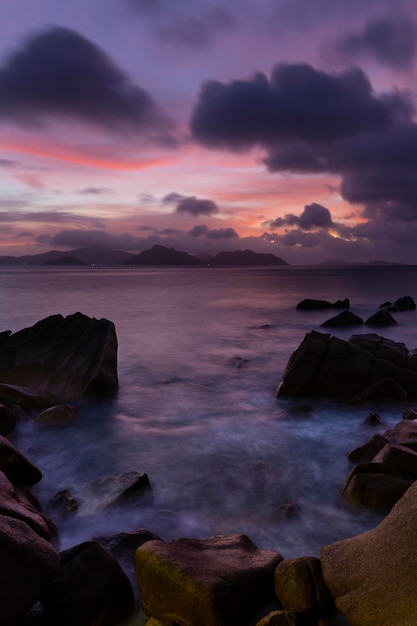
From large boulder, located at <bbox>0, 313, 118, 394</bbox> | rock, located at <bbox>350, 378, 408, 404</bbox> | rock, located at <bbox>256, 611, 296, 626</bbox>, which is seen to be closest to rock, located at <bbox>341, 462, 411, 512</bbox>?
rock, located at <bbox>256, 611, 296, 626</bbox>

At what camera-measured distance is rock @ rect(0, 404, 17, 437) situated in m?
9.10

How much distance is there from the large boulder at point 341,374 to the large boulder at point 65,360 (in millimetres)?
4987

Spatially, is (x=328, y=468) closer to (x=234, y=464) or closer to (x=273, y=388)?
(x=234, y=464)

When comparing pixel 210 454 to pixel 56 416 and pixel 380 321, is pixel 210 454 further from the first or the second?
pixel 380 321

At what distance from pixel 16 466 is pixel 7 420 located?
300cm

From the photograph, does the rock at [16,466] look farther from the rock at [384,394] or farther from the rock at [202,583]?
the rock at [384,394]

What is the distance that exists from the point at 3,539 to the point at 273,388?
10411 mm

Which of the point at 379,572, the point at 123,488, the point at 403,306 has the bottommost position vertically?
the point at 123,488

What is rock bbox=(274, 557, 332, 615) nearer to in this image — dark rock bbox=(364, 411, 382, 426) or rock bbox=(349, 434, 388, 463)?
rock bbox=(349, 434, 388, 463)

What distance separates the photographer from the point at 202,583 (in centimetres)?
396

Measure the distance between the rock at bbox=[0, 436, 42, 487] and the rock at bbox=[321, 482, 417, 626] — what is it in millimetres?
4434

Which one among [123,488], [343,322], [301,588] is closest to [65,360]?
[123,488]

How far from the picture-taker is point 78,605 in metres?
4.20

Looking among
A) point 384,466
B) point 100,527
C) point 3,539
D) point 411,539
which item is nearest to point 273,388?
point 384,466
